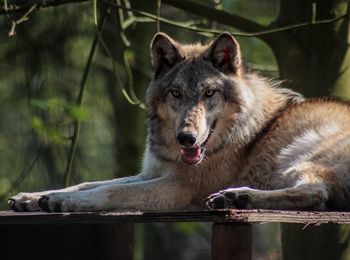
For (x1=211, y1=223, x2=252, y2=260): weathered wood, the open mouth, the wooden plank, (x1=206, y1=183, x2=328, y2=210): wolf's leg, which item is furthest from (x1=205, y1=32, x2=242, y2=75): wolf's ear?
(x1=211, y1=223, x2=252, y2=260): weathered wood

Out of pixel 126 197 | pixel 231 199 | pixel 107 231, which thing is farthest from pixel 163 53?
pixel 231 199

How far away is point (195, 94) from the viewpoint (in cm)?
515

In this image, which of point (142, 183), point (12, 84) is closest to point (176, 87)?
point (142, 183)

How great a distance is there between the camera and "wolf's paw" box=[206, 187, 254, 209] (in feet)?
13.6

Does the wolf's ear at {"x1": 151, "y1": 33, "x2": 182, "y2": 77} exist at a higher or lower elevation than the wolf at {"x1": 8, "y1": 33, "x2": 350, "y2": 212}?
higher

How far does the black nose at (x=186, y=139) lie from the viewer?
4.88 m

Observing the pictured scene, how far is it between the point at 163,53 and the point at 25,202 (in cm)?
120

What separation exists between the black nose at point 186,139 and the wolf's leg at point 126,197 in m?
0.37

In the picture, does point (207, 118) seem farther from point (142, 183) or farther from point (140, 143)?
point (140, 143)

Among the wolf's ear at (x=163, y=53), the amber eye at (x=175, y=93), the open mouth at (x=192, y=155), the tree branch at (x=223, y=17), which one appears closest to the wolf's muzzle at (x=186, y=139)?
the open mouth at (x=192, y=155)

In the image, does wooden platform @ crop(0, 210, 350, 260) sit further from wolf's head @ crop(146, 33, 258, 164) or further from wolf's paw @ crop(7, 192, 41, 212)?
wolf's head @ crop(146, 33, 258, 164)

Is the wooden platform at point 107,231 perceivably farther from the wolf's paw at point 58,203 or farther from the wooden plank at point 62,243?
the wolf's paw at point 58,203

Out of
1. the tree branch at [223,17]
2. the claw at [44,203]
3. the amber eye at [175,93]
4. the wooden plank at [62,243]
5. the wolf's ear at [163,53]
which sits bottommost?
the wooden plank at [62,243]

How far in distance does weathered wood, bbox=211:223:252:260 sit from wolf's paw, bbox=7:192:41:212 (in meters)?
1.44
